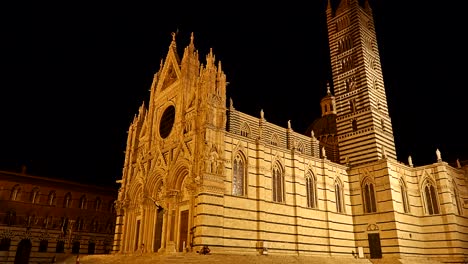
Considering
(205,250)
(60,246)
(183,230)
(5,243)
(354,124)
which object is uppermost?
(354,124)

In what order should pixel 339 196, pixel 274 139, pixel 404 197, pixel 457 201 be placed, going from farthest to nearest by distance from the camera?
1. pixel 274 139
2. pixel 339 196
3. pixel 457 201
4. pixel 404 197

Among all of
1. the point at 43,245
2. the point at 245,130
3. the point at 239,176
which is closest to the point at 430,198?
the point at 245,130

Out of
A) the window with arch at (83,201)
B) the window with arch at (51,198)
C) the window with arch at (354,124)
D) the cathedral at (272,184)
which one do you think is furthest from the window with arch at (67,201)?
the window with arch at (354,124)

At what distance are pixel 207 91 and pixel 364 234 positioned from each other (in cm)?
1610

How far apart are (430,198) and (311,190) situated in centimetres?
962

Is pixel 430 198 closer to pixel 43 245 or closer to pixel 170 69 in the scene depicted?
pixel 170 69

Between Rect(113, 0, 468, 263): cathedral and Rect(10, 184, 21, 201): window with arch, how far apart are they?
43.0 ft

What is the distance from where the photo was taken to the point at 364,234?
89.4 ft

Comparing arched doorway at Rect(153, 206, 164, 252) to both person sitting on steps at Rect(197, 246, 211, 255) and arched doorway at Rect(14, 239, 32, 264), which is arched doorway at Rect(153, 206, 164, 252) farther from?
arched doorway at Rect(14, 239, 32, 264)

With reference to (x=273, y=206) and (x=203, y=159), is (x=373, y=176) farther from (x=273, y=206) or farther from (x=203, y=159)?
(x=203, y=159)

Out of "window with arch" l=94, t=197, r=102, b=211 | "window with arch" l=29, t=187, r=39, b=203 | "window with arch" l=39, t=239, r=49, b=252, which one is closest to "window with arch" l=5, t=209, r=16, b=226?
"window with arch" l=29, t=187, r=39, b=203

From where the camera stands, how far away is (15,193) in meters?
34.4

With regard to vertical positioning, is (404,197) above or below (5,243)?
above

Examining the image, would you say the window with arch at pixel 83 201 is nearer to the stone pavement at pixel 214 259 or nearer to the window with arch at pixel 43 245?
the window with arch at pixel 43 245
